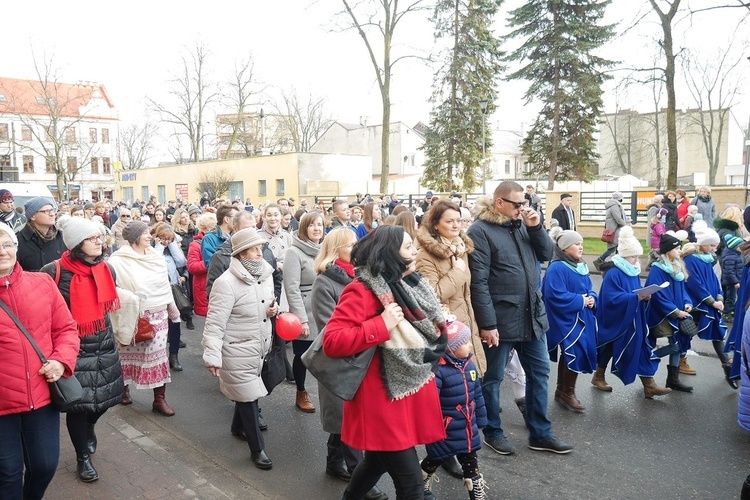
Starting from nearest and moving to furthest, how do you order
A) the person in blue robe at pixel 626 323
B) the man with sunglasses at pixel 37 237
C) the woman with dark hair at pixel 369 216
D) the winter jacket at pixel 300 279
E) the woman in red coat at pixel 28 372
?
the woman in red coat at pixel 28 372 → the winter jacket at pixel 300 279 → the person in blue robe at pixel 626 323 → the man with sunglasses at pixel 37 237 → the woman with dark hair at pixel 369 216

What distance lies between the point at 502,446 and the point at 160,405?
10.9 ft

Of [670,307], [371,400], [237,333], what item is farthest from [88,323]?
[670,307]

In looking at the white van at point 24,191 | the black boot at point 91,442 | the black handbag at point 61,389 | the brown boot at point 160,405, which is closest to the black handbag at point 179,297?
the brown boot at point 160,405

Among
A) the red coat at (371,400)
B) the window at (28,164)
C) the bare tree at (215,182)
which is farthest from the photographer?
the window at (28,164)

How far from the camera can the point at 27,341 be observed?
3.20 m

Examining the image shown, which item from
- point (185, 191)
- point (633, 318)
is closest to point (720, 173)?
point (185, 191)

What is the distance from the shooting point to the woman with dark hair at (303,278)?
5.55 metres

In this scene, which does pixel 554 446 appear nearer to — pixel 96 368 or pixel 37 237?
pixel 96 368

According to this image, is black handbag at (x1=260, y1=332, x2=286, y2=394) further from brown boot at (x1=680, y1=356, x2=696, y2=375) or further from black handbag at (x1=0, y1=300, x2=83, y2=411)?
brown boot at (x1=680, y1=356, x2=696, y2=375)

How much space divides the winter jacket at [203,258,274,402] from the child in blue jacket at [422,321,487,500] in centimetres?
165

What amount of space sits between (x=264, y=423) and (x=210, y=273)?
154cm

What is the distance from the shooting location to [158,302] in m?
5.88

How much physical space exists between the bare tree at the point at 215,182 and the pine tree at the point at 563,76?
774 inches

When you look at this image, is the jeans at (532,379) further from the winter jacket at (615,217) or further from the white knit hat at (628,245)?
the winter jacket at (615,217)
